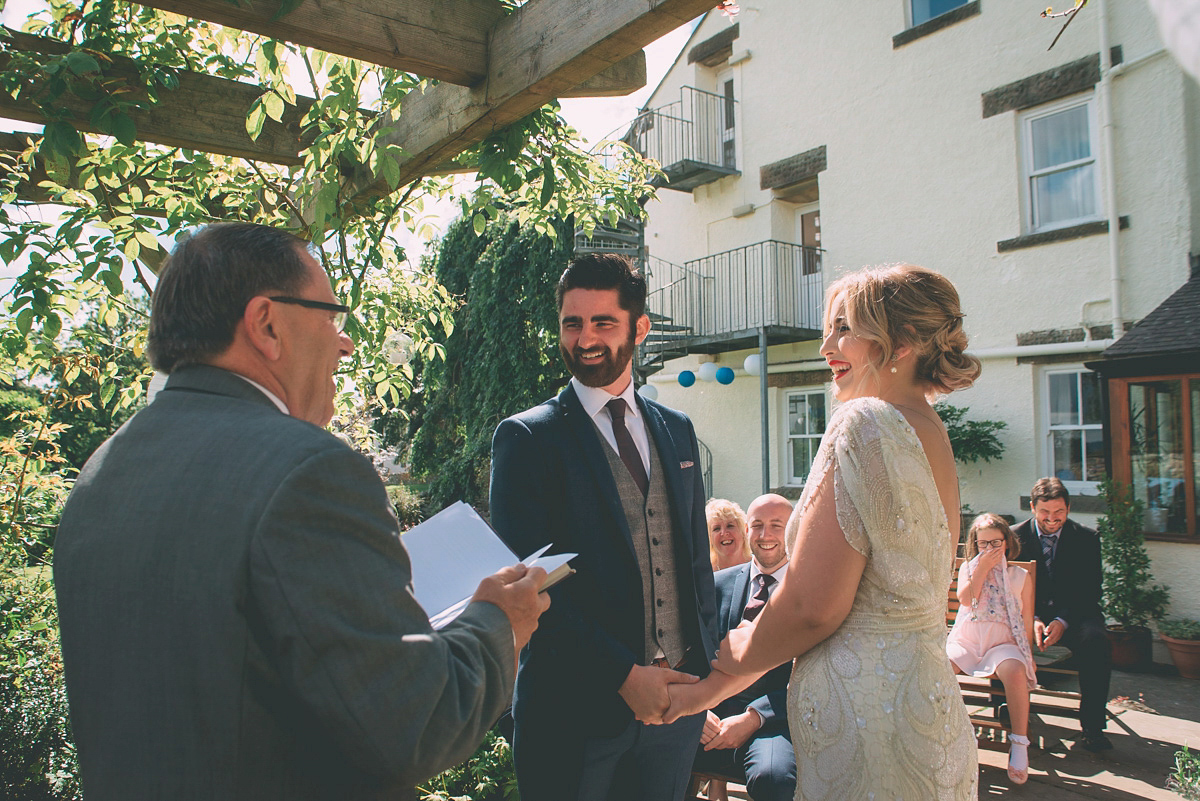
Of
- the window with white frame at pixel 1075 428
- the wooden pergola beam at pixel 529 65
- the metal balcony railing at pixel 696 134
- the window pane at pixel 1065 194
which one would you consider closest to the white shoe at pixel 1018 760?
the wooden pergola beam at pixel 529 65

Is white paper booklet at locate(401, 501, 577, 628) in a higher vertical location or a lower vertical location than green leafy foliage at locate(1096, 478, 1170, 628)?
higher

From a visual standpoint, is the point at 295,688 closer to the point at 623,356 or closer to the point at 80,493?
the point at 80,493

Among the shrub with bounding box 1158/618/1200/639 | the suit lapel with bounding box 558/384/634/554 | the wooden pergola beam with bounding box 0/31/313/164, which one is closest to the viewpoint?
the suit lapel with bounding box 558/384/634/554

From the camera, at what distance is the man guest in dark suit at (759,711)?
113 inches

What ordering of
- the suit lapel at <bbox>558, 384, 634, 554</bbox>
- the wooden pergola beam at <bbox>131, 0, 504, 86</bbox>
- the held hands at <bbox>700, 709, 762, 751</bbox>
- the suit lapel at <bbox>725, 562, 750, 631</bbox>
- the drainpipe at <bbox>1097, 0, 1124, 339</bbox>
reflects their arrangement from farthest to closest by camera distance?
the drainpipe at <bbox>1097, 0, 1124, 339</bbox>, the suit lapel at <bbox>725, 562, 750, 631</bbox>, the held hands at <bbox>700, 709, 762, 751</bbox>, the wooden pergola beam at <bbox>131, 0, 504, 86</bbox>, the suit lapel at <bbox>558, 384, 634, 554</bbox>

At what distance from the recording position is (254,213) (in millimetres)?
3500

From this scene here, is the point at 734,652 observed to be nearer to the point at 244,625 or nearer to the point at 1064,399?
the point at 244,625

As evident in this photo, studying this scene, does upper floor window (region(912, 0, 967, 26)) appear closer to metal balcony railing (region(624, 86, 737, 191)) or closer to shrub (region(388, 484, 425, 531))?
metal balcony railing (region(624, 86, 737, 191))

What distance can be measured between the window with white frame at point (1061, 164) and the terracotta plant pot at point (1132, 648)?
12.6ft

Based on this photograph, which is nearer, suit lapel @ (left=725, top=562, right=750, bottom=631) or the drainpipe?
suit lapel @ (left=725, top=562, right=750, bottom=631)

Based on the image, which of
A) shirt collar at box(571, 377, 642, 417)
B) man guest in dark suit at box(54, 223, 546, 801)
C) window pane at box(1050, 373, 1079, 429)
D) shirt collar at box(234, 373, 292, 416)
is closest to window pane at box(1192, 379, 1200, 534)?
window pane at box(1050, 373, 1079, 429)

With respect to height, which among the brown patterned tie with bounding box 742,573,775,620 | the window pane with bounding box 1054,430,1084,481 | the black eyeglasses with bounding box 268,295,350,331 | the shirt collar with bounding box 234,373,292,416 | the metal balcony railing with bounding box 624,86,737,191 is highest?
the metal balcony railing with bounding box 624,86,737,191

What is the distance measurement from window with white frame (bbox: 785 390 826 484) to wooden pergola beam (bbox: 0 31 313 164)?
7932mm

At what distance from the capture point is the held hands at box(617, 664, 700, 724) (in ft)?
6.22
